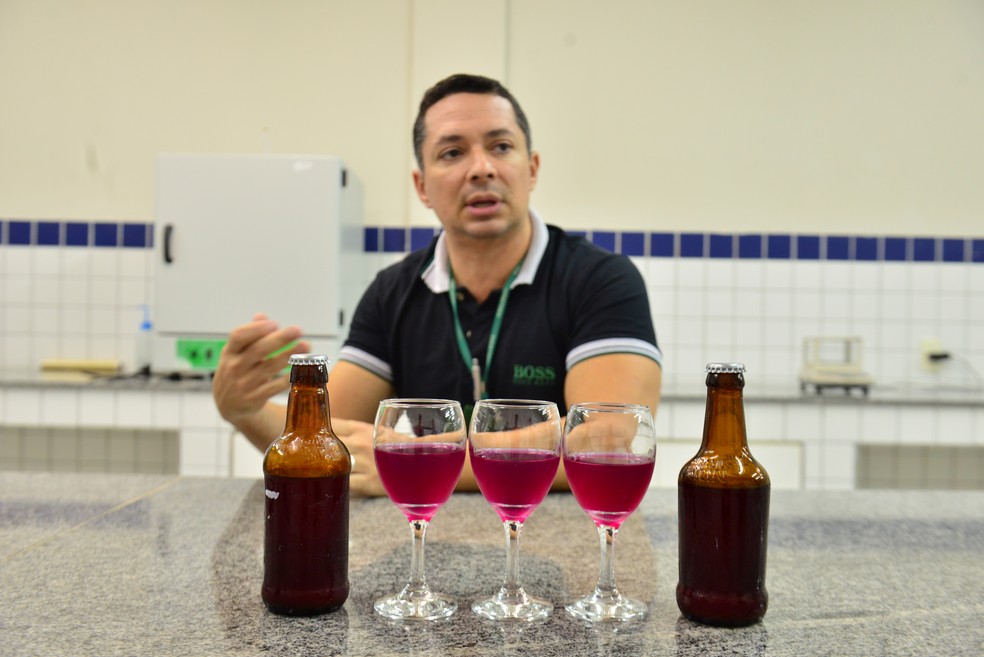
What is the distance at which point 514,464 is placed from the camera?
0.75m

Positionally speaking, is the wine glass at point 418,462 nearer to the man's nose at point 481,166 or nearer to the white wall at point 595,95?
the man's nose at point 481,166

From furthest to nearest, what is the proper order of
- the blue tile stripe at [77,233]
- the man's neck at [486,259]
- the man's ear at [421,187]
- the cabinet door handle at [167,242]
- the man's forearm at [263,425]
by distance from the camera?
the blue tile stripe at [77,233]
the cabinet door handle at [167,242]
the man's ear at [421,187]
the man's neck at [486,259]
the man's forearm at [263,425]

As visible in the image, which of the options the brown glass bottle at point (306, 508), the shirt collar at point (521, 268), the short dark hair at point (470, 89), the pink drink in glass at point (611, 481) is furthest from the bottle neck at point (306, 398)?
the short dark hair at point (470, 89)

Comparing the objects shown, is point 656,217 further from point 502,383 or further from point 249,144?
point 502,383

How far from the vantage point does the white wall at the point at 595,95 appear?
3.60 metres

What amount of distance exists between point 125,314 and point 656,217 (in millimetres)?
2386

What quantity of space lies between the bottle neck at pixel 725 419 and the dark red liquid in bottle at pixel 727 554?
38 mm

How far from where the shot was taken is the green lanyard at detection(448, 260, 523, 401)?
1771 mm

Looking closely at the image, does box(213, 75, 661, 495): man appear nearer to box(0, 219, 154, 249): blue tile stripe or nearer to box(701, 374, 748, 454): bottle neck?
box(701, 374, 748, 454): bottle neck

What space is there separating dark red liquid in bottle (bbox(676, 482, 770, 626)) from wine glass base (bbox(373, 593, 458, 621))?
22 cm

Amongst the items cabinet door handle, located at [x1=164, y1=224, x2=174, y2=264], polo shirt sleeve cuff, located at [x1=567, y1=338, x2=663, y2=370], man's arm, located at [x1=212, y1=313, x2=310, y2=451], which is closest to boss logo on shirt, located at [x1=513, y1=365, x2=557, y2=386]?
polo shirt sleeve cuff, located at [x1=567, y1=338, x2=663, y2=370]

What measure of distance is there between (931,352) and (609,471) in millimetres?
3338

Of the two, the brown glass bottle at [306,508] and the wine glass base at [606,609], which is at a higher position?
the brown glass bottle at [306,508]

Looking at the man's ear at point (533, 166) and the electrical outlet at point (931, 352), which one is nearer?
the man's ear at point (533, 166)
